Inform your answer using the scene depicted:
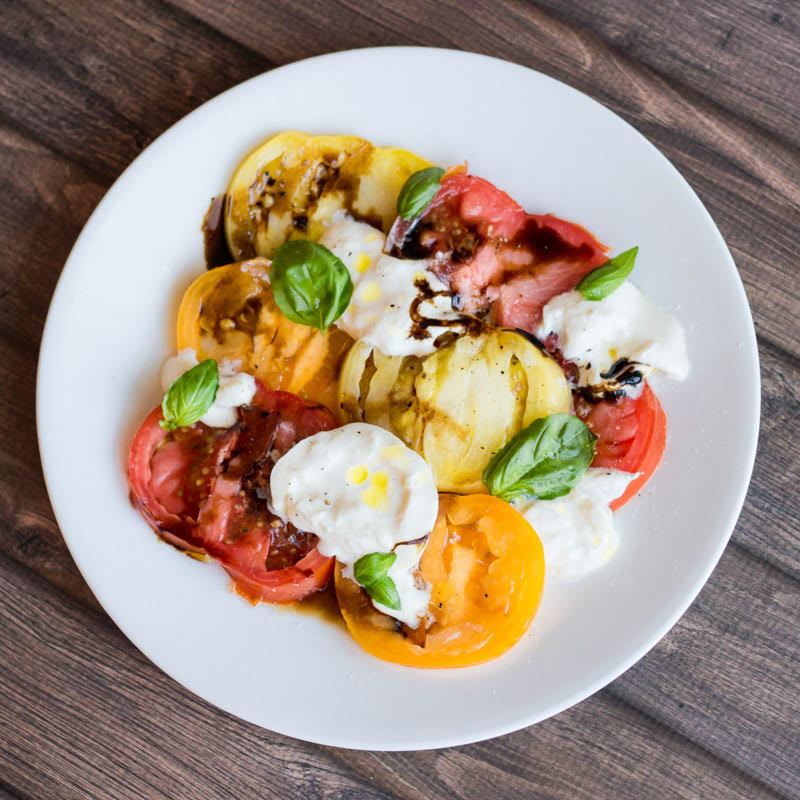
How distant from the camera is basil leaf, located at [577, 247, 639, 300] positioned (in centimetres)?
181

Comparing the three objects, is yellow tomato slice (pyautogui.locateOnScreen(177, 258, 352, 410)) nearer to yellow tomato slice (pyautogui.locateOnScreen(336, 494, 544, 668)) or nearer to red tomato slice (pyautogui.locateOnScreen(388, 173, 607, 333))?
red tomato slice (pyautogui.locateOnScreen(388, 173, 607, 333))

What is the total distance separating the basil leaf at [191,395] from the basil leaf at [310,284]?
8.1 inches

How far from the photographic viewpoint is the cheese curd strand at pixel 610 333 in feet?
6.03

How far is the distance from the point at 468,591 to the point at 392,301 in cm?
64

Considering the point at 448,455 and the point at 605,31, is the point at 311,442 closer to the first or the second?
the point at 448,455

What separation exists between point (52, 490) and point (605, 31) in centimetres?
172

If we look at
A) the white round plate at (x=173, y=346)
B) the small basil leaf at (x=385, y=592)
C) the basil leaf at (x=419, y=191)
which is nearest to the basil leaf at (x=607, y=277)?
the white round plate at (x=173, y=346)

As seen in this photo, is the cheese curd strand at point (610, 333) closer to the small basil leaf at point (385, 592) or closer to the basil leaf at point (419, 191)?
the basil leaf at point (419, 191)

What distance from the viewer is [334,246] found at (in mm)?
1876

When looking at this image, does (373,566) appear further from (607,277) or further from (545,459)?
(607,277)

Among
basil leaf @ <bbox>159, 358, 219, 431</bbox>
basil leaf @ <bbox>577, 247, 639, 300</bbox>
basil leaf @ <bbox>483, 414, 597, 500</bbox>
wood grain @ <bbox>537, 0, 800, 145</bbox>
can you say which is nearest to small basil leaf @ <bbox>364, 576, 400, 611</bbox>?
basil leaf @ <bbox>483, 414, 597, 500</bbox>

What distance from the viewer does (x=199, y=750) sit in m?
2.12

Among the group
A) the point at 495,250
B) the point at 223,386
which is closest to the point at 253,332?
the point at 223,386

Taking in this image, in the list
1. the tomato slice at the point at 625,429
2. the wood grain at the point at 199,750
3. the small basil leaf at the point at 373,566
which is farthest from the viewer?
the wood grain at the point at 199,750
